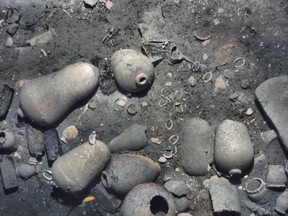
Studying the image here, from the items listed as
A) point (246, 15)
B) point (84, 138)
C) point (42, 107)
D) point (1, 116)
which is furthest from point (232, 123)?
point (1, 116)

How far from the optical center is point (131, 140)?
4445mm

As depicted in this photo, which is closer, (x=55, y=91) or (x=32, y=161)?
(x=55, y=91)

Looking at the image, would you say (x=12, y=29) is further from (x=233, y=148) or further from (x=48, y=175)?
(x=233, y=148)

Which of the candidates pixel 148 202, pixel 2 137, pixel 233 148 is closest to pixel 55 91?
pixel 2 137

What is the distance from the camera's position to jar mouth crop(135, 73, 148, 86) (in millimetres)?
4340

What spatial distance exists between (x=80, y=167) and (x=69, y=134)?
0.48 m

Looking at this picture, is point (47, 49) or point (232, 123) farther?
point (47, 49)

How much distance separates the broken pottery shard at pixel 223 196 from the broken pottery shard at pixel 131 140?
2.97 feet

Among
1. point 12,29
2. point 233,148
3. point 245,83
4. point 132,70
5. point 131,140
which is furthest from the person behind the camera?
point 12,29

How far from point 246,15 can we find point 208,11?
45 centimetres

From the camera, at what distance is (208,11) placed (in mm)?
4715

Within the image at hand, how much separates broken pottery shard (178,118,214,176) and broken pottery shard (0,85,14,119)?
6.87ft

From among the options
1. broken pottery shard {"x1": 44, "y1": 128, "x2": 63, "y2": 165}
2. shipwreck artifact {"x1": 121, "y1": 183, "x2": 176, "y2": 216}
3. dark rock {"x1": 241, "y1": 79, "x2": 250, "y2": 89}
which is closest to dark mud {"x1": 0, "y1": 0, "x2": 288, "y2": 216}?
dark rock {"x1": 241, "y1": 79, "x2": 250, "y2": 89}

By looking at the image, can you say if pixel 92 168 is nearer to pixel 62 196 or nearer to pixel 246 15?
pixel 62 196
